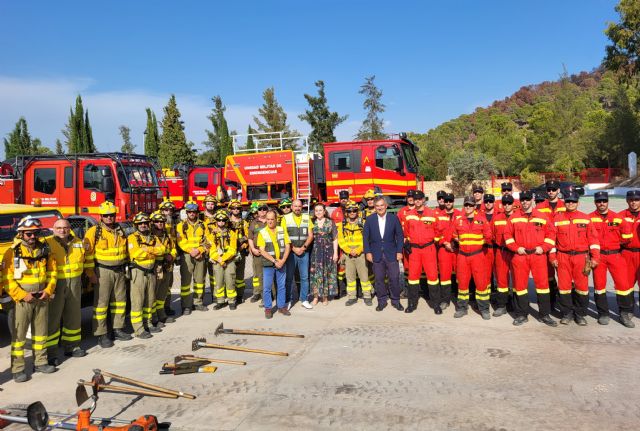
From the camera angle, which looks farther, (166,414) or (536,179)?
(536,179)

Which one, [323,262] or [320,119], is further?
[320,119]

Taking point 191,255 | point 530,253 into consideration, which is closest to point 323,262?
point 191,255

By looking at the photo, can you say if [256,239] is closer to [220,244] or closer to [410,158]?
[220,244]

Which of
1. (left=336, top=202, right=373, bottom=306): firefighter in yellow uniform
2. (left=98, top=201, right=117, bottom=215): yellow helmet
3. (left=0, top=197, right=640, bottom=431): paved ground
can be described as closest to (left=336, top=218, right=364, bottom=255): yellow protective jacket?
(left=336, top=202, right=373, bottom=306): firefighter in yellow uniform

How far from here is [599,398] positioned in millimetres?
4016

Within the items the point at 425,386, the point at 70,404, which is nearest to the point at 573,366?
the point at 425,386

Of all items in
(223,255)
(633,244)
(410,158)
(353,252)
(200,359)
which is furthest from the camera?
(410,158)

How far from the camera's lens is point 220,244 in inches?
297

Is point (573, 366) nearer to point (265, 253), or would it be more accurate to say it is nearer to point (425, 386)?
point (425, 386)

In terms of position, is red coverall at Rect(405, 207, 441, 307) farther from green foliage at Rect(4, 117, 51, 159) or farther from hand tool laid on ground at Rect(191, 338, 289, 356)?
green foliage at Rect(4, 117, 51, 159)

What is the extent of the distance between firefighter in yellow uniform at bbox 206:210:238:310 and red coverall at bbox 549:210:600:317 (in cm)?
471

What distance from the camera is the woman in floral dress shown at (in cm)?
771

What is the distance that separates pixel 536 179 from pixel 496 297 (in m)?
34.9

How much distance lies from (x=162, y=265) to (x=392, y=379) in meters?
3.70
